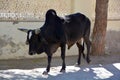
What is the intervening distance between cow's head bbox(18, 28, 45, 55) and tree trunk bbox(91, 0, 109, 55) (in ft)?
11.0

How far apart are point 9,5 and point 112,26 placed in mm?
3827

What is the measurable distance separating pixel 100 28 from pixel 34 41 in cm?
370

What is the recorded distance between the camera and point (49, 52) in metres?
10.4

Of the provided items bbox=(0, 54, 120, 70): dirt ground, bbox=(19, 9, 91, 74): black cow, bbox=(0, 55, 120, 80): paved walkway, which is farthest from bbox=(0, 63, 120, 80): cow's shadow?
bbox=(0, 54, 120, 70): dirt ground

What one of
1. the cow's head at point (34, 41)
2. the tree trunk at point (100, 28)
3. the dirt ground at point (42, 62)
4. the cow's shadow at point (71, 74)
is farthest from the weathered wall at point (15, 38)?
the cow's head at point (34, 41)

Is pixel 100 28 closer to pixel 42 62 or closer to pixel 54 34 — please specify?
pixel 42 62

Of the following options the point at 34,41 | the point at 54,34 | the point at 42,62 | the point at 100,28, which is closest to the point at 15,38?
the point at 42,62

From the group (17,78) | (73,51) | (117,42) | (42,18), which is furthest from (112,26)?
(17,78)

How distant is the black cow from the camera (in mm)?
10078

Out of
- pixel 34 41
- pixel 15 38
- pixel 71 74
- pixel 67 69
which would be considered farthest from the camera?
pixel 15 38

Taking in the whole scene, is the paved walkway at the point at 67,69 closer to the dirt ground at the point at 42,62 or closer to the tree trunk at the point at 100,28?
the dirt ground at the point at 42,62

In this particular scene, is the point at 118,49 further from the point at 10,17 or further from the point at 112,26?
the point at 10,17

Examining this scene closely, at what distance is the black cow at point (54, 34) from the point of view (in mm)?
10078

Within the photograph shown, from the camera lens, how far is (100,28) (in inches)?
516
